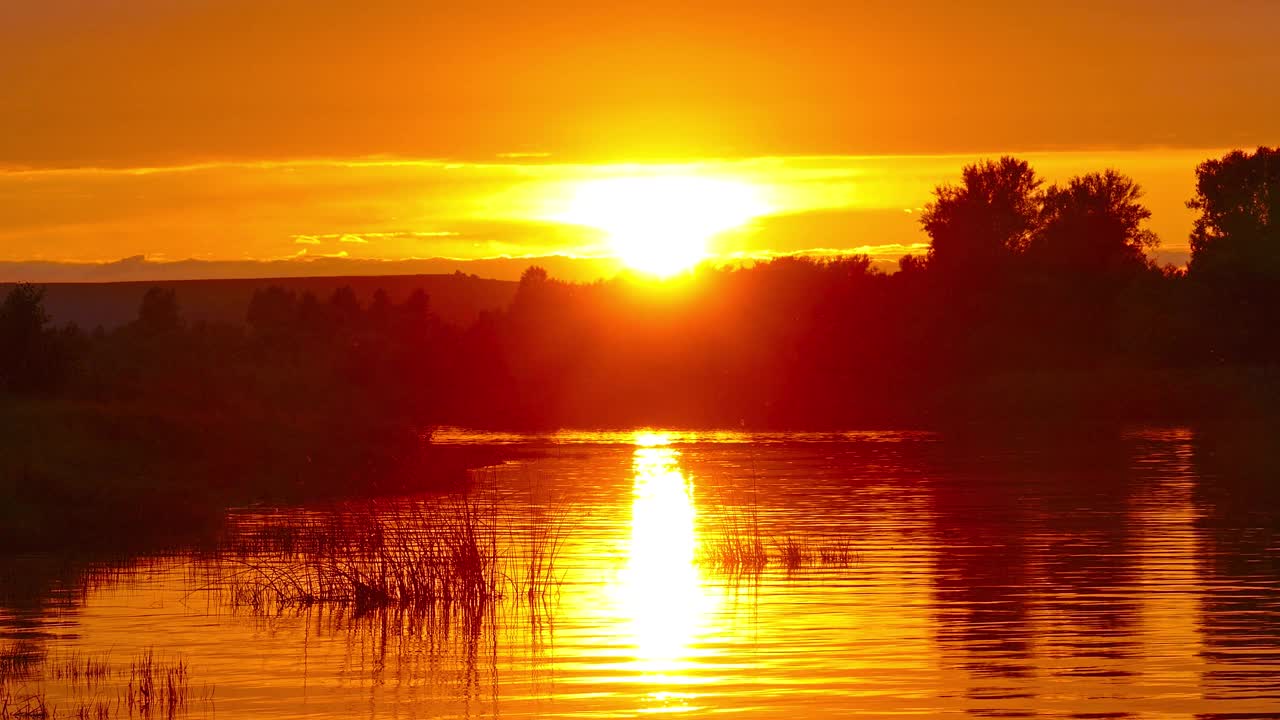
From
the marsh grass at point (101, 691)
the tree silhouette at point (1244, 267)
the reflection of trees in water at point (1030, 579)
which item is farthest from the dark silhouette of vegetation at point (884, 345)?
the marsh grass at point (101, 691)

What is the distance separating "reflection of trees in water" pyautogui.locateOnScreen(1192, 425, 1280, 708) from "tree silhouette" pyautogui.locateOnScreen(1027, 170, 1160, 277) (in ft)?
183

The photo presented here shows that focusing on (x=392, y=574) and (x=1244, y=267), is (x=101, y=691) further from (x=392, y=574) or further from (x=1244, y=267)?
(x=1244, y=267)

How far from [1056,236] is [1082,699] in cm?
9937

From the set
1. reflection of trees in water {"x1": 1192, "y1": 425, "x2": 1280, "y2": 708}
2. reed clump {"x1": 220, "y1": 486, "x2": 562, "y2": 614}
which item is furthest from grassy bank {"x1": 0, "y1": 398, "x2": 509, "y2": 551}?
reflection of trees in water {"x1": 1192, "y1": 425, "x2": 1280, "y2": 708}

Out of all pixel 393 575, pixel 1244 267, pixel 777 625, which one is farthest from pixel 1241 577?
pixel 1244 267

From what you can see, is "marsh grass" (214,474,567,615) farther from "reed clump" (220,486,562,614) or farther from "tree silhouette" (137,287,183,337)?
"tree silhouette" (137,287,183,337)

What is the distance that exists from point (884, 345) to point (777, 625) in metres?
85.4

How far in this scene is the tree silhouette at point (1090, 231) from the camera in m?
111

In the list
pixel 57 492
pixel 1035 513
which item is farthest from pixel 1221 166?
pixel 57 492

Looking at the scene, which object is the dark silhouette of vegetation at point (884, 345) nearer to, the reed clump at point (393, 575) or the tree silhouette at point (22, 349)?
the tree silhouette at point (22, 349)

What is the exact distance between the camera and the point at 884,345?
A: 350 feet

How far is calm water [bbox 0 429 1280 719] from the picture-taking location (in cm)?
1788

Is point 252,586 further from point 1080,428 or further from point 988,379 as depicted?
point 988,379

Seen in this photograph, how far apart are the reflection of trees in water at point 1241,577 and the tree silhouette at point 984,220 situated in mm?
56056
